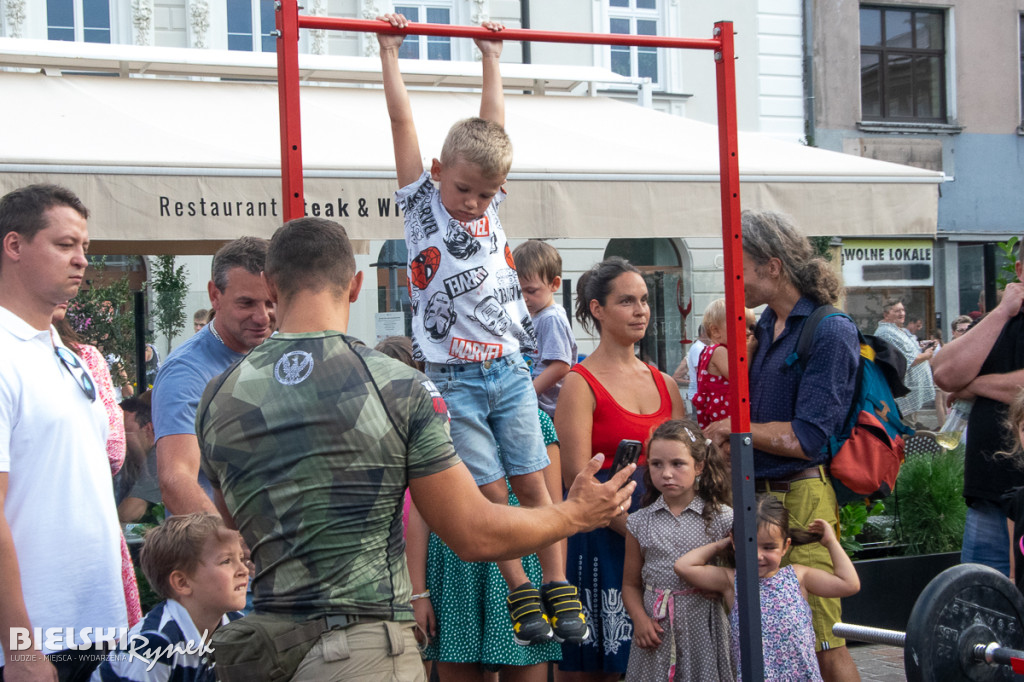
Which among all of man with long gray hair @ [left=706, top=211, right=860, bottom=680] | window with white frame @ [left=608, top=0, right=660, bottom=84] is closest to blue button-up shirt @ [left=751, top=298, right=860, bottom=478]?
man with long gray hair @ [left=706, top=211, right=860, bottom=680]

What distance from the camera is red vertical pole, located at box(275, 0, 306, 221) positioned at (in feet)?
9.81

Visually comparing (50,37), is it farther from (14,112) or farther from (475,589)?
(475,589)

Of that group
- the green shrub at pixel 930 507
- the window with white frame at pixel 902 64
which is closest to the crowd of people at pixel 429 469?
the green shrub at pixel 930 507

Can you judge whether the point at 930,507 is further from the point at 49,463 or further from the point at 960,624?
the point at 49,463

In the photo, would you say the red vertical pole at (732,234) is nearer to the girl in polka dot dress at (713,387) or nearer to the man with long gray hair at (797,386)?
the man with long gray hair at (797,386)

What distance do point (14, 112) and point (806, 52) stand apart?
15.1 meters

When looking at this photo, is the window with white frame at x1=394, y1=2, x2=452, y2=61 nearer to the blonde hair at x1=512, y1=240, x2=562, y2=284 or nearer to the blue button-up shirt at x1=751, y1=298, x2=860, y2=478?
the blonde hair at x1=512, y1=240, x2=562, y2=284

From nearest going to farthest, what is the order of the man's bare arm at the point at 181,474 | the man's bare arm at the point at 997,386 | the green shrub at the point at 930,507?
1. the man's bare arm at the point at 181,474
2. the man's bare arm at the point at 997,386
3. the green shrub at the point at 930,507

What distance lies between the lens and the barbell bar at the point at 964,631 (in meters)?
2.38

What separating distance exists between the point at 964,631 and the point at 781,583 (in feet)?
4.28

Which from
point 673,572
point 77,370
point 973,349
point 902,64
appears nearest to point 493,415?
point 673,572

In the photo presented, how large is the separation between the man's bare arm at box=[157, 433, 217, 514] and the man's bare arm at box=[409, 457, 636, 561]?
3.62 feet

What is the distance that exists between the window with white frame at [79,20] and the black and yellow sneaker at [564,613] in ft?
44.4

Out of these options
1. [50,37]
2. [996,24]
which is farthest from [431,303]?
[996,24]
